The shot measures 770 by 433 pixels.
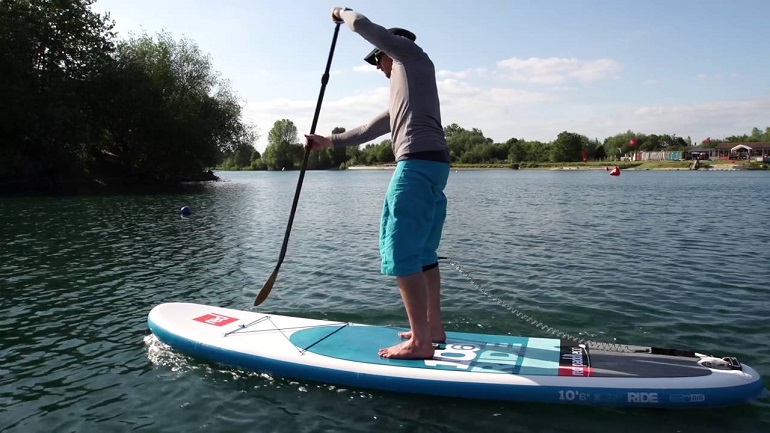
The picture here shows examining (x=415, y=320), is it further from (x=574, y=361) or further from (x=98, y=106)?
(x=98, y=106)

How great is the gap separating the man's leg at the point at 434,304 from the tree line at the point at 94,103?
3993 cm

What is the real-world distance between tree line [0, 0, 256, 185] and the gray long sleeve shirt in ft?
131

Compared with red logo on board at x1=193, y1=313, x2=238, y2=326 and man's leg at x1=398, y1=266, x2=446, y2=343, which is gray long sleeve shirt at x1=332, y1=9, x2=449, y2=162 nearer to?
man's leg at x1=398, y1=266, x2=446, y2=343

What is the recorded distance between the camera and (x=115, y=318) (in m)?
8.08

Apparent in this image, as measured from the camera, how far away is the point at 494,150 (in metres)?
167

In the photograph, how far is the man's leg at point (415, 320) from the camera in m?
5.05

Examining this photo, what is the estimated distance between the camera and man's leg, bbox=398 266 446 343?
561 cm

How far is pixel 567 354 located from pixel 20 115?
1648 inches

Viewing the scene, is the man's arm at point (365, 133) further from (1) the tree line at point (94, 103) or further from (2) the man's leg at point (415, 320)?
(1) the tree line at point (94, 103)

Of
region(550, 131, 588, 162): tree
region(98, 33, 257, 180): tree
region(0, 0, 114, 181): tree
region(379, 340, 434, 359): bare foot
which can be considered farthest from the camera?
region(550, 131, 588, 162): tree

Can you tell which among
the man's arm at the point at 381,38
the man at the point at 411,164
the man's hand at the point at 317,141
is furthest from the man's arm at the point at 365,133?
the man's arm at the point at 381,38

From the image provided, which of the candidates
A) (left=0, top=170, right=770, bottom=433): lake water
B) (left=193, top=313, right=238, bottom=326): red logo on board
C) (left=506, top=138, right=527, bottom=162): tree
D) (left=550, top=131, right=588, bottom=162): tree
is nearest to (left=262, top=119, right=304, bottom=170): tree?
(left=506, top=138, right=527, bottom=162): tree

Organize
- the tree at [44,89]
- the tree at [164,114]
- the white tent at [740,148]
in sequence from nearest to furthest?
the tree at [44,89] → the tree at [164,114] → the white tent at [740,148]

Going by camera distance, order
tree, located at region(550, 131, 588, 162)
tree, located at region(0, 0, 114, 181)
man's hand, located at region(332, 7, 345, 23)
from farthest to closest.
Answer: tree, located at region(550, 131, 588, 162)
tree, located at region(0, 0, 114, 181)
man's hand, located at region(332, 7, 345, 23)
